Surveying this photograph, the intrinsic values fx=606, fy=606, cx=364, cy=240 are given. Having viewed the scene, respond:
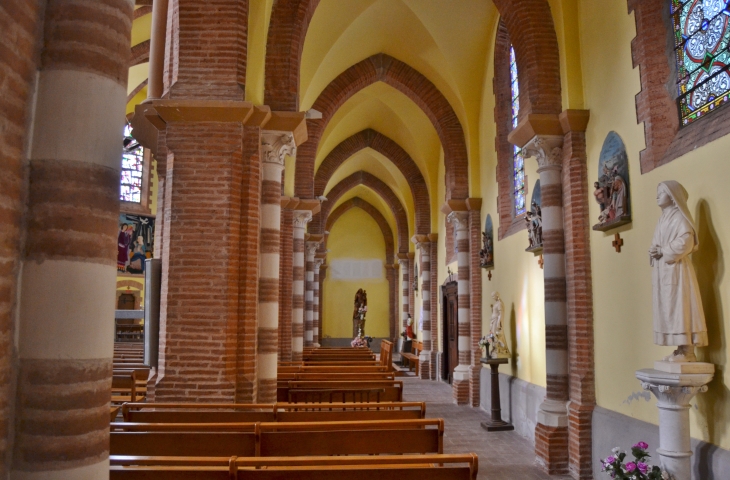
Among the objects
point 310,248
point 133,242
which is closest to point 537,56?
point 310,248

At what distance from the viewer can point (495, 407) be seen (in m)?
10.6

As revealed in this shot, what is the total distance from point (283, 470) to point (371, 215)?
28198 mm

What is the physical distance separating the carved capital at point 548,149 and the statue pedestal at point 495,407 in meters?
3.88

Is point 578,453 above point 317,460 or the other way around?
the other way around

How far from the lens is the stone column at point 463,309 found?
13.4 metres

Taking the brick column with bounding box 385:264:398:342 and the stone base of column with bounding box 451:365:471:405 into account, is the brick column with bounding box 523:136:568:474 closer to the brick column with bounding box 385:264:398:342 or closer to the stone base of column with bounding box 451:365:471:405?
the stone base of column with bounding box 451:365:471:405

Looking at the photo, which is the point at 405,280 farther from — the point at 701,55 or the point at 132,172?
the point at 701,55

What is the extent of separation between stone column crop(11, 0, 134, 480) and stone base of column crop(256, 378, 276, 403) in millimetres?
5427

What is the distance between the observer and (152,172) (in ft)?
77.1

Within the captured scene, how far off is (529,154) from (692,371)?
4.15 metres

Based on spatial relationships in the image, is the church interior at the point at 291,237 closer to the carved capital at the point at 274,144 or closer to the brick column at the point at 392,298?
the carved capital at the point at 274,144

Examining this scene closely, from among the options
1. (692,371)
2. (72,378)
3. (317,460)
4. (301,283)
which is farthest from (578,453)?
(301,283)

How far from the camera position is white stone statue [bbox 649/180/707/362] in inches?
192

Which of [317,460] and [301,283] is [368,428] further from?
[301,283]
